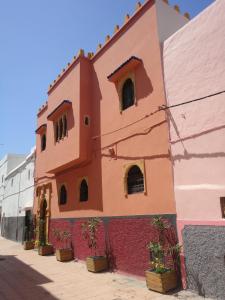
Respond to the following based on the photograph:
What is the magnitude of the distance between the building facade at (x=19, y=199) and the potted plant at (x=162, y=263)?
42.1ft

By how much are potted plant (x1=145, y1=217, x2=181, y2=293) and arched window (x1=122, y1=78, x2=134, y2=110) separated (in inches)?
168

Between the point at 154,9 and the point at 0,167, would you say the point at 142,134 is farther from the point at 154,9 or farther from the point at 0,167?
the point at 0,167

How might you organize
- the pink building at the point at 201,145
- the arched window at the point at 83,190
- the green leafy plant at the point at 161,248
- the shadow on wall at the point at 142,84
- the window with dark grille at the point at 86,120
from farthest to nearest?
the arched window at the point at 83,190, the window with dark grille at the point at 86,120, the shadow on wall at the point at 142,84, the green leafy plant at the point at 161,248, the pink building at the point at 201,145

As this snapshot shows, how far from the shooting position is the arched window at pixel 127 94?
390 inches

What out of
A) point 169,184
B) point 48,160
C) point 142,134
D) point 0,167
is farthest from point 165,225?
point 0,167

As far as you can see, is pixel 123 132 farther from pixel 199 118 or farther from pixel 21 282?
pixel 21 282

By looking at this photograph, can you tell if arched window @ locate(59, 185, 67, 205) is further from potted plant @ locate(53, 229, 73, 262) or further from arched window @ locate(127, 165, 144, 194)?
arched window @ locate(127, 165, 144, 194)

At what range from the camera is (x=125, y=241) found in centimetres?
900

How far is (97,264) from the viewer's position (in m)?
9.52

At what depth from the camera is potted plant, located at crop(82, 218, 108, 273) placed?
9.52 meters

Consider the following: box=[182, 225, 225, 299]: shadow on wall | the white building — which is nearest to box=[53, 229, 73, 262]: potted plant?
box=[182, 225, 225, 299]: shadow on wall

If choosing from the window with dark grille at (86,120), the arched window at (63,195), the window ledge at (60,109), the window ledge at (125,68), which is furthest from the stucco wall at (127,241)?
the window ledge at (60,109)

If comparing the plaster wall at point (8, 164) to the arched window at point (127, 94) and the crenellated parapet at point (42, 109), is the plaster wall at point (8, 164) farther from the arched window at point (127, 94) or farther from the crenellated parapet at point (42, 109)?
the arched window at point (127, 94)

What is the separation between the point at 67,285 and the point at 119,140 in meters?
4.96
